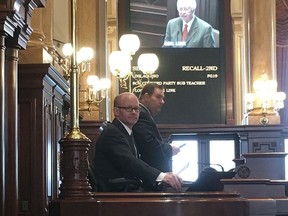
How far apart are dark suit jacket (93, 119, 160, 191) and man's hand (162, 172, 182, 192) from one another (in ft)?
0.70

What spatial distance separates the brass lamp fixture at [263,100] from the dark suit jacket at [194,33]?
312 centimetres

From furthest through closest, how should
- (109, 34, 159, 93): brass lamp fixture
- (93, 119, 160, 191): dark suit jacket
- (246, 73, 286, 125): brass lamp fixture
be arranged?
1. (246, 73, 286, 125): brass lamp fixture
2. (109, 34, 159, 93): brass lamp fixture
3. (93, 119, 160, 191): dark suit jacket

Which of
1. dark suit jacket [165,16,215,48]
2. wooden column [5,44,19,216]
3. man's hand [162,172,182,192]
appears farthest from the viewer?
dark suit jacket [165,16,215,48]

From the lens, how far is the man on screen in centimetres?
1961

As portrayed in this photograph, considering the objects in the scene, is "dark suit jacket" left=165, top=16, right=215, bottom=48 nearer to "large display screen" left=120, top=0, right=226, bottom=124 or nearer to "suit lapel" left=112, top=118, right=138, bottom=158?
"large display screen" left=120, top=0, right=226, bottom=124

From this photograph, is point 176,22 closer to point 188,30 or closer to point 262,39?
point 188,30

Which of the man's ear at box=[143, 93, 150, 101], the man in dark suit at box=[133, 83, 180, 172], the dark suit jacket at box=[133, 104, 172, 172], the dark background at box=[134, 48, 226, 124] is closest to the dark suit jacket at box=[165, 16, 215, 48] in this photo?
the dark background at box=[134, 48, 226, 124]

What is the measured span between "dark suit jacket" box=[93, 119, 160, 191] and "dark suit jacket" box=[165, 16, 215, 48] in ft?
42.8

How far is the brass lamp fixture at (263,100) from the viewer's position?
1616 centimetres

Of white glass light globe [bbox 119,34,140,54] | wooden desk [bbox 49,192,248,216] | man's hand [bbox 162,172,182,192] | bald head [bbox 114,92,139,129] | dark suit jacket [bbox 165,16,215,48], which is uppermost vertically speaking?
dark suit jacket [bbox 165,16,215,48]

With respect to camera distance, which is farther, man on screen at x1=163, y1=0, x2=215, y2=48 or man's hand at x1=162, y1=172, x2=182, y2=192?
man on screen at x1=163, y1=0, x2=215, y2=48

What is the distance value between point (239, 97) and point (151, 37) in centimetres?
341

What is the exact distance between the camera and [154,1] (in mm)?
20047

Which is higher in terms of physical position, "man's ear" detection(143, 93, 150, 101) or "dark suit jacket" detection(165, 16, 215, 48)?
"dark suit jacket" detection(165, 16, 215, 48)
